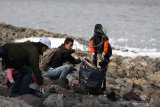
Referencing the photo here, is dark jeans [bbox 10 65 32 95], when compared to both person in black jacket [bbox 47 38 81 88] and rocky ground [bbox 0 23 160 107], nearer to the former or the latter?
rocky ground [bbox 0 23 160 107]

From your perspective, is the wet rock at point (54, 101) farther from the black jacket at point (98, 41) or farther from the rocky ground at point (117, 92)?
the black jacket at point (98, 41)

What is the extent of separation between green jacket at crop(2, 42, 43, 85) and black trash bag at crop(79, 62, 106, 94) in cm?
234

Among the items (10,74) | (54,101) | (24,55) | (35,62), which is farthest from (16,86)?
(54,101)

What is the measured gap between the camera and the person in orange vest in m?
11.5

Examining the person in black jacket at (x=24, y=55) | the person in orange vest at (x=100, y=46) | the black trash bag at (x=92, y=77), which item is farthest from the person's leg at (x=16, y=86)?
the person in orange vest at (x=100, y=46)

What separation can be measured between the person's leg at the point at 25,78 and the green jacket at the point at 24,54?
0.27 meters

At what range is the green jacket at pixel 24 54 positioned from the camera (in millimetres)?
8758

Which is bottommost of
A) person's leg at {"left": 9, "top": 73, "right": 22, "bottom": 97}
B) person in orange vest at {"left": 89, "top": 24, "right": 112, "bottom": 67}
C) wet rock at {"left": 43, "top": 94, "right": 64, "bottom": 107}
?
wet rock at {"left": 43, "top": 94, "right": 64, "bottom": 107}

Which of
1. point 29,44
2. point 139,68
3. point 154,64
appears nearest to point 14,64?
point 29,44

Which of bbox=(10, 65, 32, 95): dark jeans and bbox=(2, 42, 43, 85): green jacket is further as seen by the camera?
bbox=(10, 65, 32, 95): dark jeans

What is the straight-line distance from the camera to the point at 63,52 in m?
10.7

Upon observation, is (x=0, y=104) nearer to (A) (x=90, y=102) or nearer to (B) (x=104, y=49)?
(A) (x=90, y=102)

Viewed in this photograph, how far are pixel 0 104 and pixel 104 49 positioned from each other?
4.68m

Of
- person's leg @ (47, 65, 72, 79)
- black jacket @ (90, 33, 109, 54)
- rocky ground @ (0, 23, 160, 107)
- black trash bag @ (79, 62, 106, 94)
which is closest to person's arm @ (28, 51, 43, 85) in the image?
rocky ground @ (0, 23, 160, 107)
